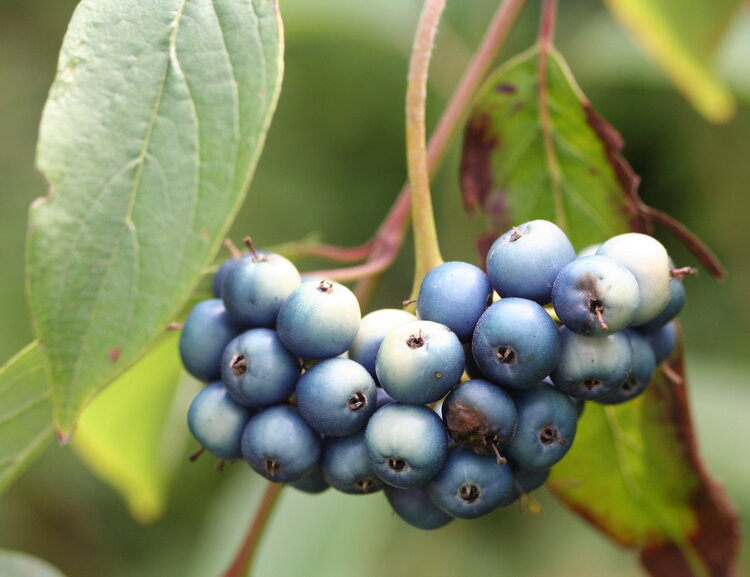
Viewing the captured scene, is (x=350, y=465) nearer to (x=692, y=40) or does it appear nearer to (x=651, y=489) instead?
(x=651, y=489)

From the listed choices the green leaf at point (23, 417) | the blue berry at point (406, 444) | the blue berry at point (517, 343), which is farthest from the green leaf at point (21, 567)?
the blue berry at point (517, 343)

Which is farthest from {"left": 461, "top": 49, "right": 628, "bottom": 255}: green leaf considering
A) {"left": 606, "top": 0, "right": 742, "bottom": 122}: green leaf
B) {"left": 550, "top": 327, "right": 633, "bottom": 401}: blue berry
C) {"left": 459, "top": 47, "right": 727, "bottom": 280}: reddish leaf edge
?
{"left": 550, "top": 327, "right": 633, "bottom": 401}: blue berry

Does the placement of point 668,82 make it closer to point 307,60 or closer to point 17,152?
point 307,60

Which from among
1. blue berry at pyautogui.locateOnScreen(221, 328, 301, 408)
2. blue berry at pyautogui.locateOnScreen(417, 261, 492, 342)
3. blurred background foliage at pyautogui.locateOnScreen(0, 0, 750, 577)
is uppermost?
blue berry at pyautogui.locateOnScreen(417, 261, 492, 342)

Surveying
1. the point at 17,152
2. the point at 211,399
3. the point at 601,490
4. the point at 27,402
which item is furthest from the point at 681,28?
the point at 17,152

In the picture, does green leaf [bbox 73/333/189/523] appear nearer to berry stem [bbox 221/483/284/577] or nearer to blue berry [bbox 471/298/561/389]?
berry stem [bbox 221/483/284/577]
